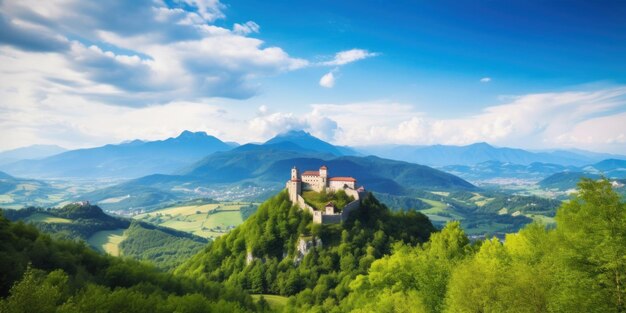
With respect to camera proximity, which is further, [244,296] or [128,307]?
[244,296]

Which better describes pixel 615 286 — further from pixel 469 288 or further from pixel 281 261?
pixel 281 261

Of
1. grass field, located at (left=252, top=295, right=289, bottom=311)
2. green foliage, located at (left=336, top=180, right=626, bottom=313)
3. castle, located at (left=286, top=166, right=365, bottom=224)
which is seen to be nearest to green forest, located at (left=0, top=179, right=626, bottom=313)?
green foliage, located at (left=336, top=180, right=626, bottom=313)

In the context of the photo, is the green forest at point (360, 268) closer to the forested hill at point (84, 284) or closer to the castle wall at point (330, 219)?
the forested hill at point (84, 284)

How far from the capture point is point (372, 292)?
56438 millimetres

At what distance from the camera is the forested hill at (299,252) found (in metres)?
95.0

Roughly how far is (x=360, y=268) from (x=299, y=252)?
1828cm

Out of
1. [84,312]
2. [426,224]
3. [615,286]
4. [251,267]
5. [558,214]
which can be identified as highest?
[558,214]

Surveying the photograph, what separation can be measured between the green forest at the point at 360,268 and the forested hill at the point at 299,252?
31 centimetres

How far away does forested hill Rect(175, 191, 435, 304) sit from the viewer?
312ft

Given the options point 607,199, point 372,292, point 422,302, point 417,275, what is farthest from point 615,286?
point 372,292

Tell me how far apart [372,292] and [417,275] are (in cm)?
1022

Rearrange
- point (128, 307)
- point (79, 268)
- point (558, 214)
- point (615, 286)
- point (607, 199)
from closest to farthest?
point (615, 286) < point (607, 199) < point (558, 214) < point (128, 307) < point (79, 268)

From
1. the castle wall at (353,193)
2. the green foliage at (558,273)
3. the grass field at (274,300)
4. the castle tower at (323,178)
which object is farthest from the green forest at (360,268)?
the castle tower at (323,178)

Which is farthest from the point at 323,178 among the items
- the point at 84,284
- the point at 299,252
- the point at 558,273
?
the point at 558,273
